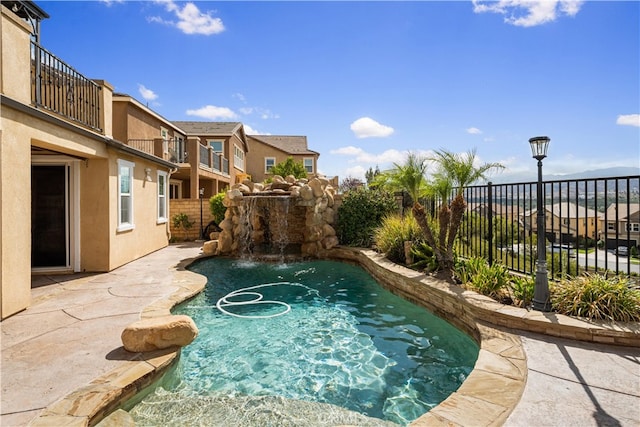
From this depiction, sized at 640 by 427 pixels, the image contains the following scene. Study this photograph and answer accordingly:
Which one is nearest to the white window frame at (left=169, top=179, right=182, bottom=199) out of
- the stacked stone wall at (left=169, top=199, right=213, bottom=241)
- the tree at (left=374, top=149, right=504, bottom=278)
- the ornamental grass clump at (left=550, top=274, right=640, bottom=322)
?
the stacked stone wall at (left=169, top=199, right=213, bottom=241)

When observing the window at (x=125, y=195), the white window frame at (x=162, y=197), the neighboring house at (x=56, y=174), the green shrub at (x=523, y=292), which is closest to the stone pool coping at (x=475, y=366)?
the green shrub at (x=523, y=292)

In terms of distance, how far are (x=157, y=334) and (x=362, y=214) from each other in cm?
916

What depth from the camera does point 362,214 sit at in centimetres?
1215

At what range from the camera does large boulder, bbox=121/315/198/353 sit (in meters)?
3.87

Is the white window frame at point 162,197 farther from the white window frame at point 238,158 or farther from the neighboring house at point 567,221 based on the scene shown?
the white window frame at point 238,158

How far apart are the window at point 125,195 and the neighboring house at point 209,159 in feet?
25.5

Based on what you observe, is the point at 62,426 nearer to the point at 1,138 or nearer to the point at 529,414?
the point at 529,414

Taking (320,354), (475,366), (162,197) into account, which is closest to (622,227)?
(475,366)

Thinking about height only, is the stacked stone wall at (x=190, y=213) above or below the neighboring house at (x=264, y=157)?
below

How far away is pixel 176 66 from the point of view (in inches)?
493

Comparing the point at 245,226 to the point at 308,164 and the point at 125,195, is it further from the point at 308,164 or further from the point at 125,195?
the point at 308,164

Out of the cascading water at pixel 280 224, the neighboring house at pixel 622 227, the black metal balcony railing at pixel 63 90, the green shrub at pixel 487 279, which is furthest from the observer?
the cascading water at pixel 280 224

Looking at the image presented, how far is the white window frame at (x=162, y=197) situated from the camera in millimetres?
12305

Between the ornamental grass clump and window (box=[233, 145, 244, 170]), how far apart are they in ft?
80.9
